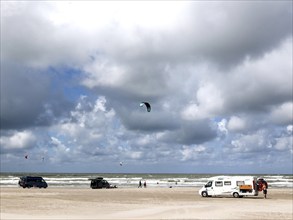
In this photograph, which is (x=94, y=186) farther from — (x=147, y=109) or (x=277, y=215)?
(x=277, y=215)

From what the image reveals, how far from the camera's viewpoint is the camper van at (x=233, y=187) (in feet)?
149

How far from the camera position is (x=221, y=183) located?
46.8 metres

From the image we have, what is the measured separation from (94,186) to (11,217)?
45.7 m

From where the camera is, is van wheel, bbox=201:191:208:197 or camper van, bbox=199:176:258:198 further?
van wheel, bbox=201:191:208:197

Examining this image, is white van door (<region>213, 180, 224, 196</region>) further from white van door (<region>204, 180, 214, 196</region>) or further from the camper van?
white van door (<region>204, 180, 214, 196</region>)

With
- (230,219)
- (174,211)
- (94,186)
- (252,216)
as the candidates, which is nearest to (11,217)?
(174,211)

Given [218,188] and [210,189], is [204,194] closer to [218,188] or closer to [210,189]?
[210,189]

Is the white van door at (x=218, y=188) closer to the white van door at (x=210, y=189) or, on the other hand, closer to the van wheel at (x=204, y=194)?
the white van door at (x=210, y=189)

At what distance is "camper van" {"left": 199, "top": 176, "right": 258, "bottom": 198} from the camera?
149ft

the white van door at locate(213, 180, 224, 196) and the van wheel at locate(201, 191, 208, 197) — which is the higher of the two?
the white van door at locate(213, 180, 224, 196)

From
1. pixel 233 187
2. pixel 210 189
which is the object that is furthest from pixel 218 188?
pixel 233 187

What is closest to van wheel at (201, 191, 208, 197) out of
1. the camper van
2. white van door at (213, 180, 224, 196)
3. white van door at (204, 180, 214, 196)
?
the camper van

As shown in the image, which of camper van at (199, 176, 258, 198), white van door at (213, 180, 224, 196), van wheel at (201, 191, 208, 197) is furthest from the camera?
van wheel at (201, 191, 208, 197)

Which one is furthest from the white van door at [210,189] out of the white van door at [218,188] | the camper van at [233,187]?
the white van door at [218,188]
